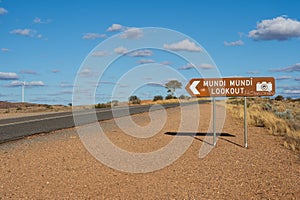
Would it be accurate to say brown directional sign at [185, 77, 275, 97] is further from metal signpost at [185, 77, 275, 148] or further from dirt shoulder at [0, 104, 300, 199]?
dirt shoulder at [0, 104, 300, 199]

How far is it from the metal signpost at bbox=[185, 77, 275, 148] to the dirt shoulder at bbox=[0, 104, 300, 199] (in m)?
1.61

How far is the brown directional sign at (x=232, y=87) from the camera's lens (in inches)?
470

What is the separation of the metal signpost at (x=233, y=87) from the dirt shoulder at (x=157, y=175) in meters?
1.61

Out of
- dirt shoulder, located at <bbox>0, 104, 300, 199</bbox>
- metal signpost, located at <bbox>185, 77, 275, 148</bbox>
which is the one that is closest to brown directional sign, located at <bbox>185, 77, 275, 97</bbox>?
metal signpost, located at <bbox>185, 77, 275, 148</bbox>

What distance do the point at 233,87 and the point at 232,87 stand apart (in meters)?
0.03

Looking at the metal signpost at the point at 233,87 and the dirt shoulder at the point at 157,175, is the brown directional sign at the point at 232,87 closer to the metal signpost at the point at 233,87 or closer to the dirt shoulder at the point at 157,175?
the metal signpost at the point at 233,87

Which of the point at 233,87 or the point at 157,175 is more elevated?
the point at 233,87

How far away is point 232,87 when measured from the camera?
12297 mm

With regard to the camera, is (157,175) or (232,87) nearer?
(157,175)

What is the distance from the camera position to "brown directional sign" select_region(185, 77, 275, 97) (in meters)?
11.9

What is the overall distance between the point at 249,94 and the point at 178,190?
6226 millimetres

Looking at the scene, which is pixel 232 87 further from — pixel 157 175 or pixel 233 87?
pixel 157 175

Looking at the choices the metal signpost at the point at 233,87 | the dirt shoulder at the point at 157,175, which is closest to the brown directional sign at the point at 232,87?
the metal signpost at the point at 233,87

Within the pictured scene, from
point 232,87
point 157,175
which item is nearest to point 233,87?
point 232,87
